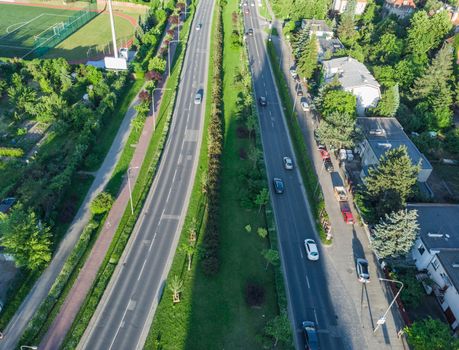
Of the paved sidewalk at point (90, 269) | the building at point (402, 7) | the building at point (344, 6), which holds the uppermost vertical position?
the building at point (402, 7)

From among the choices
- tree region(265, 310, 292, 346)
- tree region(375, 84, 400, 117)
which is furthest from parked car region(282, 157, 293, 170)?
tree region(265, 310, 292, 346)

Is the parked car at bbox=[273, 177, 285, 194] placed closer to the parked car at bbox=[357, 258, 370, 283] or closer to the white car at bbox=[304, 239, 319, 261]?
the white car at bbox=[304, 239, 319, 261]

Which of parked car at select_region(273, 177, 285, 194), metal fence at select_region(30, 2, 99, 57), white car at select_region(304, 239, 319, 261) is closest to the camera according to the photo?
white car at select_region(304, 239, 319, 261)

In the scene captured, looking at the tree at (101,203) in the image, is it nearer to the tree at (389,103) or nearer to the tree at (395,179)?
the tree at (395,179)

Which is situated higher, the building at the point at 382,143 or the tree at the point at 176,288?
the building at the point at 382,143

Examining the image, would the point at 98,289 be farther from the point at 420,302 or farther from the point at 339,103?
the point at 339,103

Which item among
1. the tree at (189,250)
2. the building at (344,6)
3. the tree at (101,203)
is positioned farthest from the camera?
the building at (344,6)

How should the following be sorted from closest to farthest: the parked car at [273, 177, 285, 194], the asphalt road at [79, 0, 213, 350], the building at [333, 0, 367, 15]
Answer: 1. the asphalt road at [79, 0, 213, 350]
2. the parked car at [273, 177, 285, 194]
3. the building at [333, 0, 367, 15]

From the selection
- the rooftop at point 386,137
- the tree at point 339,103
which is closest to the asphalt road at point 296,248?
the tree at point 339,103
